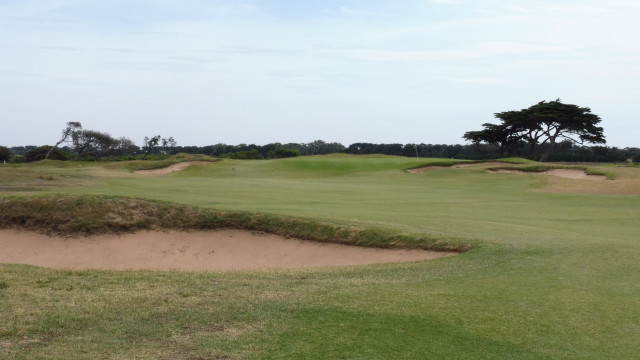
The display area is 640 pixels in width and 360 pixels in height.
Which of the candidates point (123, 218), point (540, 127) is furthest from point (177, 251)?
point (540, 127)

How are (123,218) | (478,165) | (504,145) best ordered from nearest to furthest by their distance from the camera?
(123,218), (478,165), (504,145)

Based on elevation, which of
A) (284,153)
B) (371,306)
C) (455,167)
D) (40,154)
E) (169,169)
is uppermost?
(284,153)

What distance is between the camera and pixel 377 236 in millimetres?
14875

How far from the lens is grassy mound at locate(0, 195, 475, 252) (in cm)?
1634

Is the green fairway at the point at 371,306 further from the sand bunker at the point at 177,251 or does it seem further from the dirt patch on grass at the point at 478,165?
the dirt patch on grass at the point at 478,165

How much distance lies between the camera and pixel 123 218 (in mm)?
16875

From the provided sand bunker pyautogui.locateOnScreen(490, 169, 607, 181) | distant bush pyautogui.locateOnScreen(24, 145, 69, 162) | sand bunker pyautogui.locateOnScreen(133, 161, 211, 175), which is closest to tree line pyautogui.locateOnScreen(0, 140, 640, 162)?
distant bush pyautogui.locateOnScreen(24, 145, 69, 162)

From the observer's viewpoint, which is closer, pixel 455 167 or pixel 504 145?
pixel 455 167

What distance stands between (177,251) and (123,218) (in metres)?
2.04

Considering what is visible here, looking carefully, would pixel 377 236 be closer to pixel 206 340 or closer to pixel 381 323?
pixel 381 323

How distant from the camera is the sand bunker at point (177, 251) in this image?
1491 cm

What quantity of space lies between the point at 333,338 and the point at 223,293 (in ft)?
8.96

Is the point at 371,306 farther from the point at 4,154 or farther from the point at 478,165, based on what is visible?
the point at 4,154

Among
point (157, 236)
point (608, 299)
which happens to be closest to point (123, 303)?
point (608, 299)
